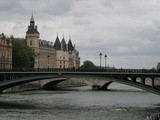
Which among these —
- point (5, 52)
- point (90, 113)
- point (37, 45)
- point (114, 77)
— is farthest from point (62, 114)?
point (37, 45)

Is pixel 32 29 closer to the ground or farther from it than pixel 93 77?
farther from it

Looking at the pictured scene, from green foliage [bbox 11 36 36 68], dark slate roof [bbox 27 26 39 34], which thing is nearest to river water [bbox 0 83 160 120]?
green foliage [bbox 11 36 36 68]

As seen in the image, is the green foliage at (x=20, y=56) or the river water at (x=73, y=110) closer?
the river water at (x=73, y=110)

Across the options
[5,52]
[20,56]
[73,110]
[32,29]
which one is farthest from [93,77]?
[32,29]

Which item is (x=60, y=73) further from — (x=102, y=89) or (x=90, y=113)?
(x=102, y=89)

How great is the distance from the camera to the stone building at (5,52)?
443ft

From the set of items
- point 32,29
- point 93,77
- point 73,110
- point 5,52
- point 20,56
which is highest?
point 32,29

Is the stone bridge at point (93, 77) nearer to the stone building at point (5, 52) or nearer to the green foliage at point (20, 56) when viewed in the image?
the stone building at point (5, 52)

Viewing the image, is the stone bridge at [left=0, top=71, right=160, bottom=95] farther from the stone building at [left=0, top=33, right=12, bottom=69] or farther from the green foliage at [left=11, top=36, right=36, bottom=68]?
the green foliage at [left=11, top=36, right=36, bottom=68]

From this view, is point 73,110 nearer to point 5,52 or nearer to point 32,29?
point 5,52

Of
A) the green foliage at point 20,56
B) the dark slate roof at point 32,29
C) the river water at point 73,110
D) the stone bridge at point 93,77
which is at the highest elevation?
the dark slate roof at point 32,29

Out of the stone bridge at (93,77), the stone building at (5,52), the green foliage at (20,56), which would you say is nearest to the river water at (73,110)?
the stone bridge at (93,77)

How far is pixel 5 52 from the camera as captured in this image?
136625 millimetres

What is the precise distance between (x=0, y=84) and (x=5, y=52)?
55.4 metres
